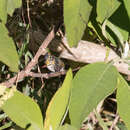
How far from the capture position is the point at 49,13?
43.8 inches

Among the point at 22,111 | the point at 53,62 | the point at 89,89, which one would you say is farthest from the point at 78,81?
the point at 53,62

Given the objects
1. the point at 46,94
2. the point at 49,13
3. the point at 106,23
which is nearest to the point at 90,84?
the point at 106,23

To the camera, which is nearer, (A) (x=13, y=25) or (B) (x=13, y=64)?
(B) (x=13, y=64)

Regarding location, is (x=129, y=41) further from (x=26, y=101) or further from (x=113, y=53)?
(x=26, y=101)

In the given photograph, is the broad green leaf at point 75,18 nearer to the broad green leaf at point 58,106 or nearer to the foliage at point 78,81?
the foliage at point 78,81

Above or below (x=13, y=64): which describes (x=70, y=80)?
below

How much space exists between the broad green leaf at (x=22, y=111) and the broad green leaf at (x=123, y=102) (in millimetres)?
195

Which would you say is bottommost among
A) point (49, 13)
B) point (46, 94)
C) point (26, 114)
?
point (46, 94)

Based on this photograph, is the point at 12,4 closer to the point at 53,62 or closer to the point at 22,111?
the point at 22,111

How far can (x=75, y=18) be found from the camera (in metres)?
0.58

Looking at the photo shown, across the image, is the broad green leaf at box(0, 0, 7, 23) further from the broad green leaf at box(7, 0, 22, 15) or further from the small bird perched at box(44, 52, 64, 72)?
the small bird perched at box(44, 52, 64, 72)

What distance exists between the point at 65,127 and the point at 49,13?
55 centimetres

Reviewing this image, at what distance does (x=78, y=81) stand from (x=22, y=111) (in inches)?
6.0

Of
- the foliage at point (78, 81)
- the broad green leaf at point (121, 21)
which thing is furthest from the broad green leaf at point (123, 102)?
the broad green leaf at point (121, 21)
